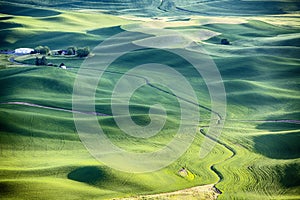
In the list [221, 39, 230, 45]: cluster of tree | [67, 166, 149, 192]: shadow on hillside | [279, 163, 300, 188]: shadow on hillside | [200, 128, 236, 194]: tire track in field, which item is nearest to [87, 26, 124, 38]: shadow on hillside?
[221, 39, 230, 45]: cluster of tree

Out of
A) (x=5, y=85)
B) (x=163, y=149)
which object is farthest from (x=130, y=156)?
(x=5, y=85)

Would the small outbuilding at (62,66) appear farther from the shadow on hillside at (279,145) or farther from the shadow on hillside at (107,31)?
the shadow on hillside at (279,145)

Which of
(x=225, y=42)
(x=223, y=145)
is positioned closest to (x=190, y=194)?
(x=223, y=145)

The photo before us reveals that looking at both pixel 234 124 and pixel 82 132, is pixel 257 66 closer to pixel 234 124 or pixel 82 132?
pixel 234 124

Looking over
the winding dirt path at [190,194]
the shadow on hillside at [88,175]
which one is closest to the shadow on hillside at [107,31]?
the shadow on hillside at [88,175]

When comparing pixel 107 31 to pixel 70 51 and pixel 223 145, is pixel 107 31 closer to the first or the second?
pixel 70 51

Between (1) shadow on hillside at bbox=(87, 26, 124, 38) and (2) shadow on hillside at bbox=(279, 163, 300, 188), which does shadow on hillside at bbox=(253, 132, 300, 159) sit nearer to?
(2) shadow on hillside at bbox=(279, 163, 300, 188)
